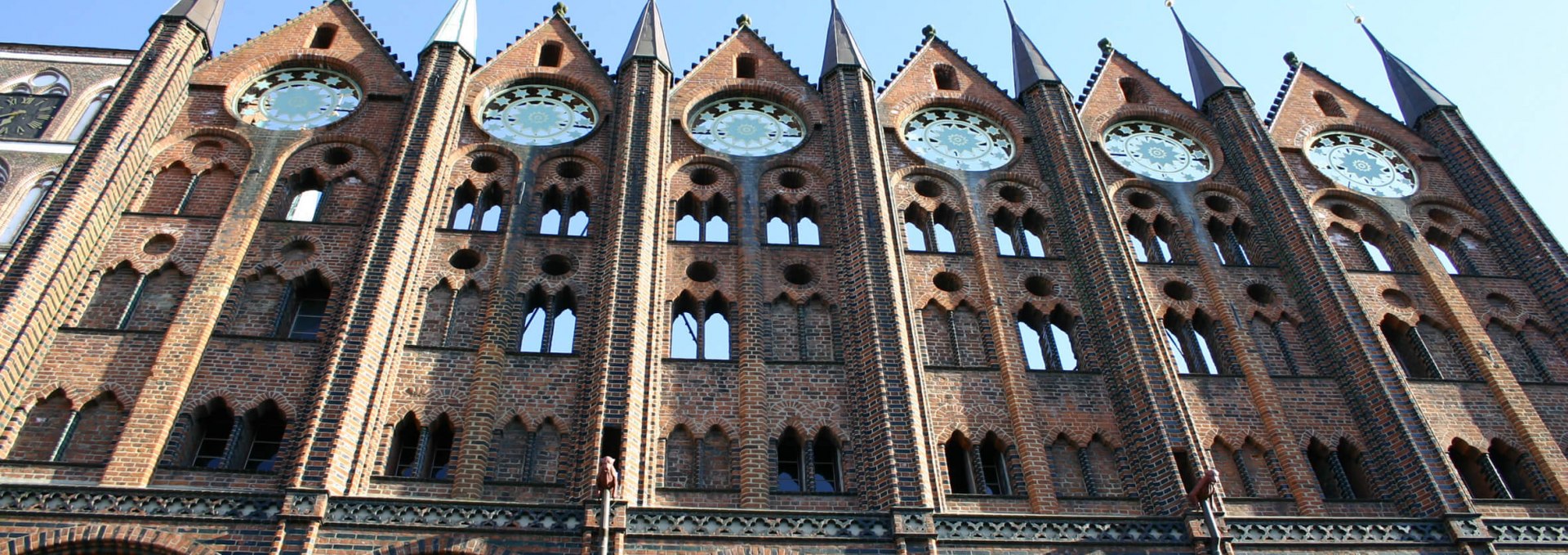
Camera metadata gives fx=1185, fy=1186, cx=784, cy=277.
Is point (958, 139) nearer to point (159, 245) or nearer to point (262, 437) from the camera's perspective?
point (262, 437)

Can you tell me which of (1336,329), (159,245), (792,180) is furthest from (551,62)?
(1336,329)

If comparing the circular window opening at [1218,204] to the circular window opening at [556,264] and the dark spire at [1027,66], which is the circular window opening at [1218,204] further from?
the circular window opening at [556,264]

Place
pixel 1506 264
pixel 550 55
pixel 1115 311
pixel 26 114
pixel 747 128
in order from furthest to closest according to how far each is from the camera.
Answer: pixel 550 55, pixel 747 128, pixel 26 114, pixel 1506 264, pixel 1115 311

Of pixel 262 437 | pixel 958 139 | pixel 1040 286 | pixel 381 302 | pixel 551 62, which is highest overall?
pixel 551 62

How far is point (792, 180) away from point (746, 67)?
3.81 metres

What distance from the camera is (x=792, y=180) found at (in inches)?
755

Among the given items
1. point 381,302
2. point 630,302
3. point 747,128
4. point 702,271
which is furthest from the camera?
point 747,128

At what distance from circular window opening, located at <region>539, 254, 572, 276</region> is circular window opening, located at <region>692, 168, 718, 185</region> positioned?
301 cm

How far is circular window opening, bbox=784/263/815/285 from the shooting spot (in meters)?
17.1

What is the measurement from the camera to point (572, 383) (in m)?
14.8

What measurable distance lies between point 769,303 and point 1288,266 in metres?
8.31

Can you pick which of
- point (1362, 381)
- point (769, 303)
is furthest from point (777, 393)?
point (1362, 381)

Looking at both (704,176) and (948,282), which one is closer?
(948,282)

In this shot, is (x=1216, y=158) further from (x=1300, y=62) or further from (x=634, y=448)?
(x=634, y=448)
